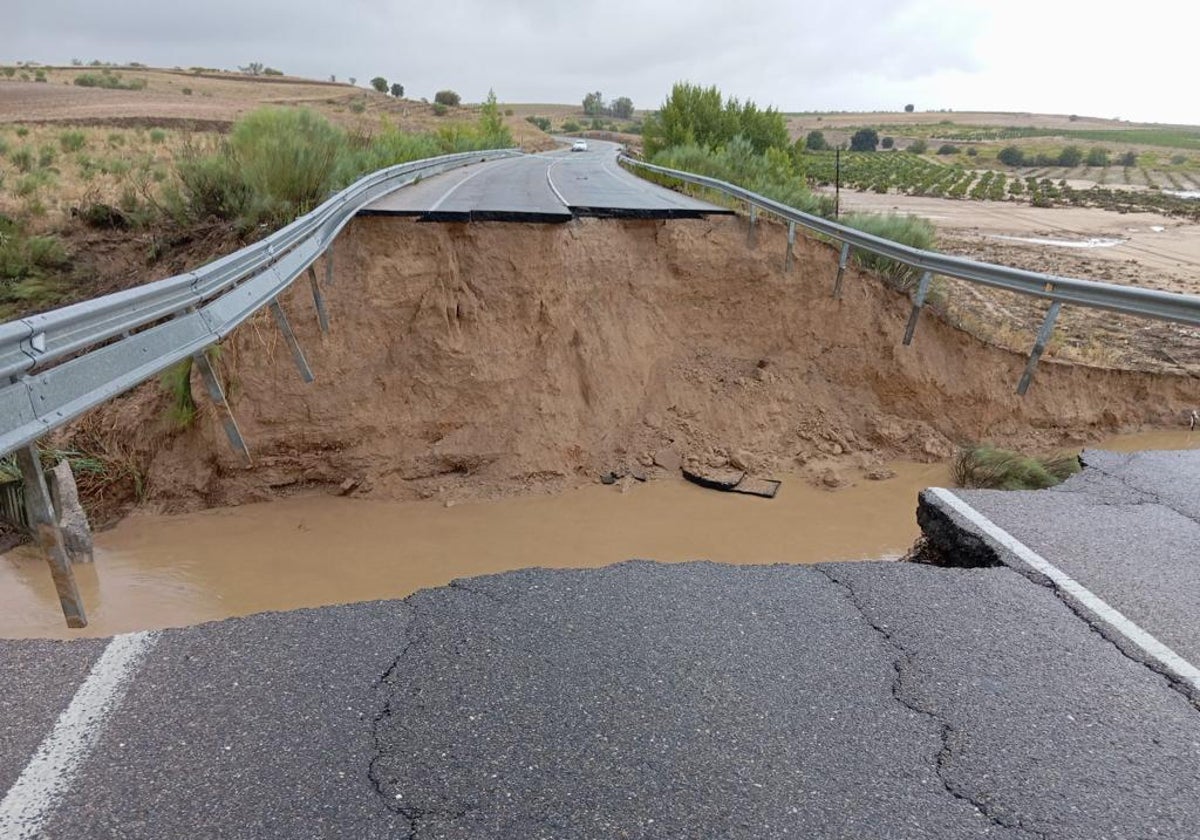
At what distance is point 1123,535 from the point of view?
199 inches

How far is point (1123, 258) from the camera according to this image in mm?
22688

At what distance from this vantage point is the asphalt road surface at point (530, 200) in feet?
34.8

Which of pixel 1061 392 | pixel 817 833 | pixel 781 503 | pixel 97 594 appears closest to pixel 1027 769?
pixel 817 833

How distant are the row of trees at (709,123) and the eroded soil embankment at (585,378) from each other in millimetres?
16529

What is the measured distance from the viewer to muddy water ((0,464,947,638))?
272 inches

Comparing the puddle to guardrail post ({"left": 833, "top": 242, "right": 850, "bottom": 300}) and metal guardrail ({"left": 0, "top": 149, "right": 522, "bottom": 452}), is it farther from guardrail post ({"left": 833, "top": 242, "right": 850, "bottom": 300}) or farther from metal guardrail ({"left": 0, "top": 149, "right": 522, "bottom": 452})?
metal guardrail ({"left": 0, "top": 149, "right": 522, "bottom": 452})

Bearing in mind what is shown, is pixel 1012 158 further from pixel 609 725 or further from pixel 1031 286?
pixel 609 725

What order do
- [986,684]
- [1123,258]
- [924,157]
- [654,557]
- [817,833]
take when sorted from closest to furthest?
1. [817,833]
2. [986,684]
3. [654,557]
4. [1123,258]
5. [924,157]

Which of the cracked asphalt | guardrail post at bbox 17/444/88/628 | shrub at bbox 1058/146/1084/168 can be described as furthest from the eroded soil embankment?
shrub at bbox 1058/146/1084/168

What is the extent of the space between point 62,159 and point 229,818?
24.3 m

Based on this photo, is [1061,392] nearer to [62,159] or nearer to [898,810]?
[898,810]

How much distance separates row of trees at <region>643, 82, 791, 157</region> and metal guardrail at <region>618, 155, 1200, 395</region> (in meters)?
16.8

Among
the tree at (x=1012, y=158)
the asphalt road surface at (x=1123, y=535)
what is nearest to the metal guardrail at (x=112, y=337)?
the asphalt road surface at (x=1123, y=535)

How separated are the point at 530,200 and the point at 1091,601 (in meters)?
10.4
